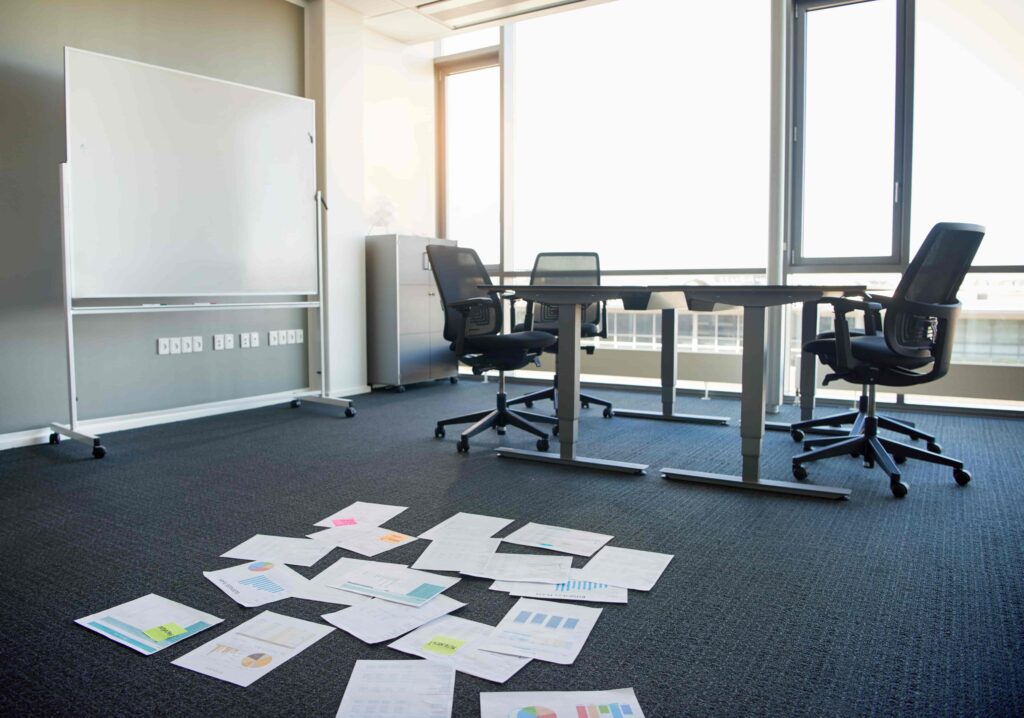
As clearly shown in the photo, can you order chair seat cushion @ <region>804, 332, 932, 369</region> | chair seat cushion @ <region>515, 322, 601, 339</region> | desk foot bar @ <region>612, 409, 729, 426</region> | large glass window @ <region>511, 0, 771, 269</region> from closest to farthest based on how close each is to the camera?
chair seat cushion @ <region>804, 332, 932, 369</region>, desk foot bar @ <region>612, 409, 729, 426</region>, chair seat cushion @ <region>515, 322, 601, 339</region>, large glass window @ <region>511, 0, 771, 269</region>

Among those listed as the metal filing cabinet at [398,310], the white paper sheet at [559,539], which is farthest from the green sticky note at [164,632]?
the metal filing cabinet at [398,310]

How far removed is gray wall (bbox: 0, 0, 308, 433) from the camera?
3.67 meters

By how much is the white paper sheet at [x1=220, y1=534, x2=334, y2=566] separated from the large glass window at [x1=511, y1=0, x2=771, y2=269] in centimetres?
382

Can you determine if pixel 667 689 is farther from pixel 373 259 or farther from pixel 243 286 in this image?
pixel 373 259

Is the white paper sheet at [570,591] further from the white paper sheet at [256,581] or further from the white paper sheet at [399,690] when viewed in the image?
the white paper sheet at [256,581]

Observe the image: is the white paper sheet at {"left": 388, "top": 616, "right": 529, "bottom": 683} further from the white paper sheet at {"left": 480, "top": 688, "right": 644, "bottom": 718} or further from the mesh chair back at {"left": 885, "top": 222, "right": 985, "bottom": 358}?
the mesh chair back at {"left": 885, "top": 222, "right": 985, "bottom": 358}

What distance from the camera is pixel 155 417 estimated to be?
14.2 feet

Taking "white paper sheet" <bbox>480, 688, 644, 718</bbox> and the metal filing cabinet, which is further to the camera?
the metal filing cabinet

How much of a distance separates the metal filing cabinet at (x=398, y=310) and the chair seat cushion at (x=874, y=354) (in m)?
3.09

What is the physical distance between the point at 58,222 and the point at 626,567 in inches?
137

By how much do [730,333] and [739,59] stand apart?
6.30 ft

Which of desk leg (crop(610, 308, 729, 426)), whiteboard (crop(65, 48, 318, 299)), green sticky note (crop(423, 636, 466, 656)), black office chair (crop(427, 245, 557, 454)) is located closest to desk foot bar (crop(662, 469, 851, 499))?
black office chair (crop(427, 245, 557, 454))

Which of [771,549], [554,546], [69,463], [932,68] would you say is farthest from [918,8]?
[69,463]

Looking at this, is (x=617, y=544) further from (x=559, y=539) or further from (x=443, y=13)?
(x=443, y=13)
